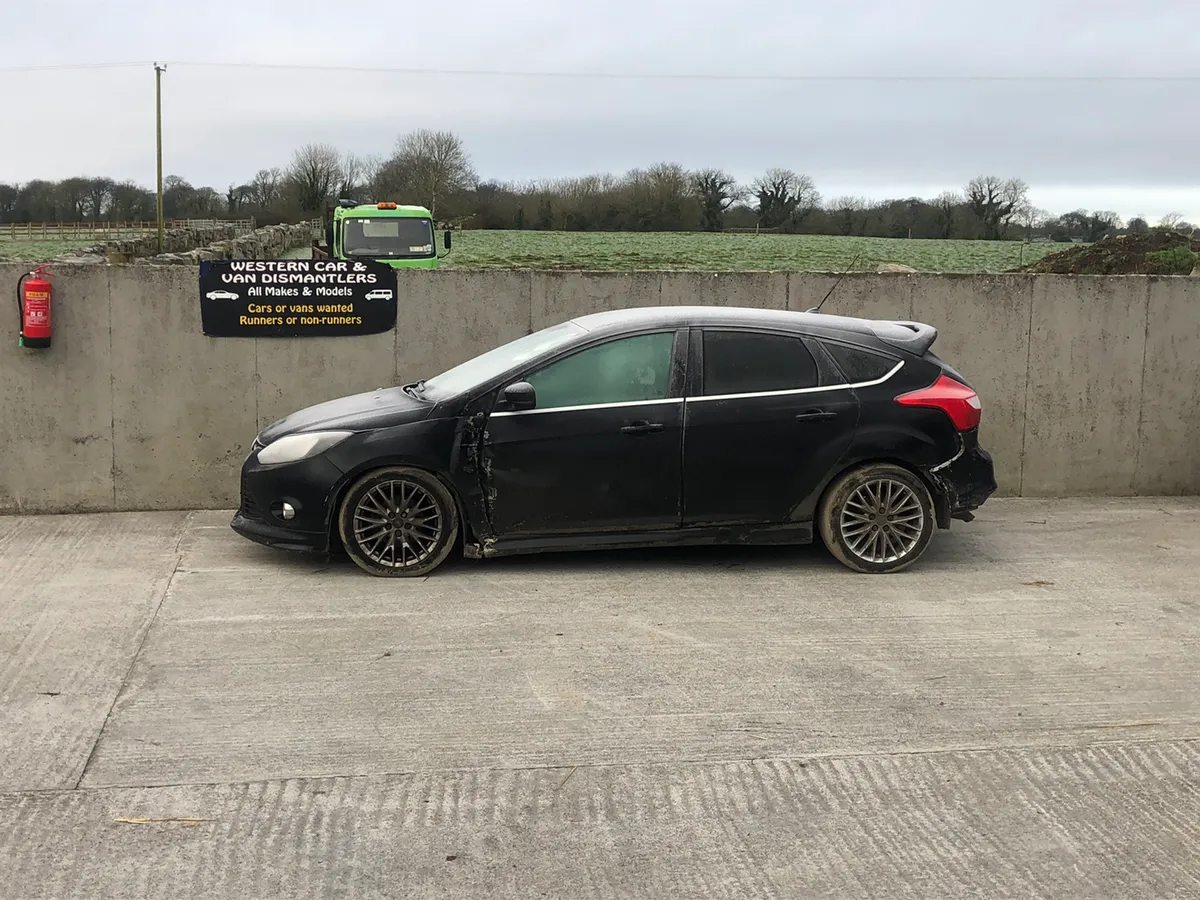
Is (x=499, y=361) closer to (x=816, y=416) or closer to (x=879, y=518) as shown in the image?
(x=816, y=416)

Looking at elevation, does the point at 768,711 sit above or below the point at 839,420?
below

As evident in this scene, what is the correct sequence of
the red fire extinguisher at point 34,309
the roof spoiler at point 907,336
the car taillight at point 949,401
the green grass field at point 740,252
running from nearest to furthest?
the car taillight at point 949,401, the roof spoiler at point 907,336, the red fire extinguisher at point 34,309, the green grass field at point 740,252

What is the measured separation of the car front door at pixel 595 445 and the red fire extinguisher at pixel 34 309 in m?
3.50

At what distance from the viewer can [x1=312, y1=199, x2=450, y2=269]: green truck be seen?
58.1 feet

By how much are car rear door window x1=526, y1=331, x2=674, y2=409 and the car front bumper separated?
1313 mm

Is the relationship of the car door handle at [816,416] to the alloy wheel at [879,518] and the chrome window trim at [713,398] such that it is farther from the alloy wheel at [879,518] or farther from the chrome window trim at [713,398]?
the alloy wheel at [879,518]

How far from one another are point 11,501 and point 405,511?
344 cm

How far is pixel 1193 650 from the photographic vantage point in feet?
18.9

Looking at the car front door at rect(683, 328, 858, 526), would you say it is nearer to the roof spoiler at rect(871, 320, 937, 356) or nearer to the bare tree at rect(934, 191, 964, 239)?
the roof spoiler at rect(871, 320, 937, 356)

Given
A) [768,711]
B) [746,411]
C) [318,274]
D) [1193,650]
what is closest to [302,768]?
[768,711]

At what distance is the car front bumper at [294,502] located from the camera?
265 inches

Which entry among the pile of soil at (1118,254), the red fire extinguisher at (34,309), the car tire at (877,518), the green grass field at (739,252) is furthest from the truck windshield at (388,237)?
the car tire at (877,518)

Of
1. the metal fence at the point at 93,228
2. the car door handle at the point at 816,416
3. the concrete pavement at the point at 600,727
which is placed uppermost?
the metal fence at the point at 93,228

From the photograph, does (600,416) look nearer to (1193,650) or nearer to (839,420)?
(839,420)
